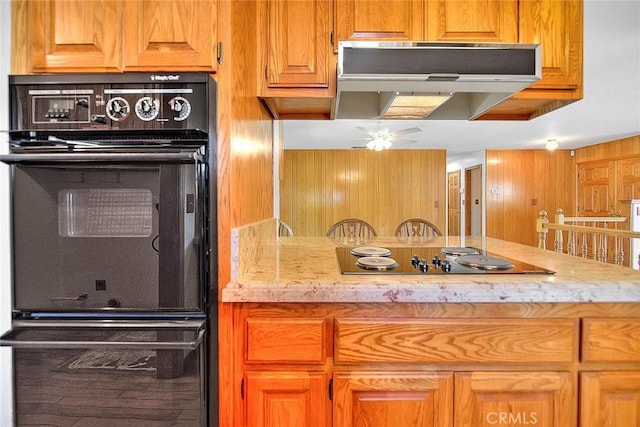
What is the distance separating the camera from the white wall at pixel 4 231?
106cm

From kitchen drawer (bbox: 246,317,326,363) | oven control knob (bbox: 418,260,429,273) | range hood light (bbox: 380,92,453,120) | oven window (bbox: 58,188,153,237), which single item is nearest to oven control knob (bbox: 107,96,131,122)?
oven window (bbox: 58,188,153,237)

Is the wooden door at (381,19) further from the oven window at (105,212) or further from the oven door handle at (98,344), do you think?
the oven door handle at (98,344)

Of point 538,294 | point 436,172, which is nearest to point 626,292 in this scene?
point 538,294

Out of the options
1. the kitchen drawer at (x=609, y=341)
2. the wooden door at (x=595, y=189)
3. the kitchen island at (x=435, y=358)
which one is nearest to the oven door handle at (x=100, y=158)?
the kitchen island at (x=435, y=358)

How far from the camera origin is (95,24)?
1.09 metres

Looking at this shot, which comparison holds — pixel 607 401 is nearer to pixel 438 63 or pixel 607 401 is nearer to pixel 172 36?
pixel 438 63

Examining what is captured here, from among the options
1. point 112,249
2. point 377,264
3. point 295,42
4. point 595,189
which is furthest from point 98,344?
point 595,189

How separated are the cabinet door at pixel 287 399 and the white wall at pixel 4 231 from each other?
73 centimetres

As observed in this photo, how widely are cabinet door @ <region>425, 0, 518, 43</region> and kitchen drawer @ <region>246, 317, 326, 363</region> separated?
47.0 inches

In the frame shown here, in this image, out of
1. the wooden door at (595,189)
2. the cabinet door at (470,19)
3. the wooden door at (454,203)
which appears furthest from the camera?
the wooden door at (454,203)

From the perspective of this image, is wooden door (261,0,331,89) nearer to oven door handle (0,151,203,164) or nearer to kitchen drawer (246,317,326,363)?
oven door handle (0,151,203,164)

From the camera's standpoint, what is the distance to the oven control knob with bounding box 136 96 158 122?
105 centimetres

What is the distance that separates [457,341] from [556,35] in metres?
1.27

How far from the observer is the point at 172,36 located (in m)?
1.08
